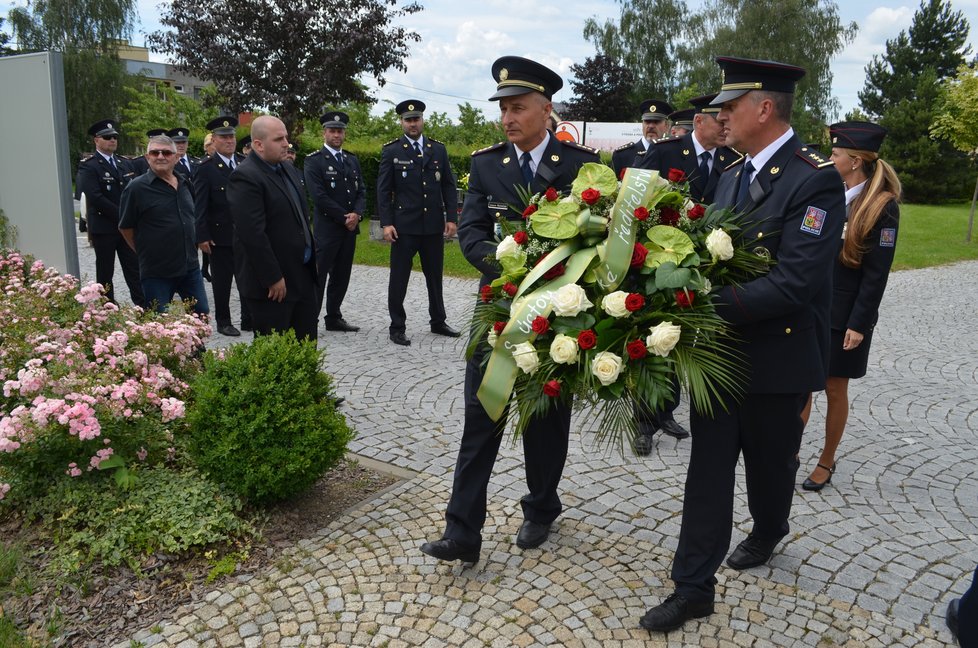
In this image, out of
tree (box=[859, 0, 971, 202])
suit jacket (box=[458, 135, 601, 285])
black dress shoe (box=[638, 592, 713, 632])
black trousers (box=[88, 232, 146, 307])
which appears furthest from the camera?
tree (box=[859, 0, 971, 202])

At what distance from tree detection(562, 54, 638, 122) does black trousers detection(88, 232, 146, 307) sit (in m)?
41.1

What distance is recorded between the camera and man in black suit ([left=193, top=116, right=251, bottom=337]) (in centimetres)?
873

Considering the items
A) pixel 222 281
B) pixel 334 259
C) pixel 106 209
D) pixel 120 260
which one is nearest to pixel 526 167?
pixel 334 259

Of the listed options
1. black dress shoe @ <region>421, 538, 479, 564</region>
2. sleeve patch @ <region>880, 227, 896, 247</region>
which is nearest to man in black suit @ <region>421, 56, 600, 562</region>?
black dress shoe @ <region>421, 538, 479, 564</region>

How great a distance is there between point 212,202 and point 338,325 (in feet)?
6.78

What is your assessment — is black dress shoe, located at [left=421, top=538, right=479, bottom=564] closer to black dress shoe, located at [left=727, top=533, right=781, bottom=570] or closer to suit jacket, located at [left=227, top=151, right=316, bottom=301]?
black dress shoe, located at [left=727, top=533, right=781, bottom=570]

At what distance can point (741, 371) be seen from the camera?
317 cm

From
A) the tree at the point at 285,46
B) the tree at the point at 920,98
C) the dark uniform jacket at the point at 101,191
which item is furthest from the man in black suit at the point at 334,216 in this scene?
the tree at the point at 920,98

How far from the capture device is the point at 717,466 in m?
3.29

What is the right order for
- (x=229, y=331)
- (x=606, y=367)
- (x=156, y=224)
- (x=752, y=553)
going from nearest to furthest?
(x=606, y=367)
(x=752, y=553)
(x=156, y=224)
(x=229, y=331)

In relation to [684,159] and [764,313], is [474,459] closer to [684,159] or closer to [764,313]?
[764,313]

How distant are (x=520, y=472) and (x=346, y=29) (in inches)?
689

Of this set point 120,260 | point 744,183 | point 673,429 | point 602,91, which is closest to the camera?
point 744,183

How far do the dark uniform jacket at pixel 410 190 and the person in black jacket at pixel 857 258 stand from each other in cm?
475
